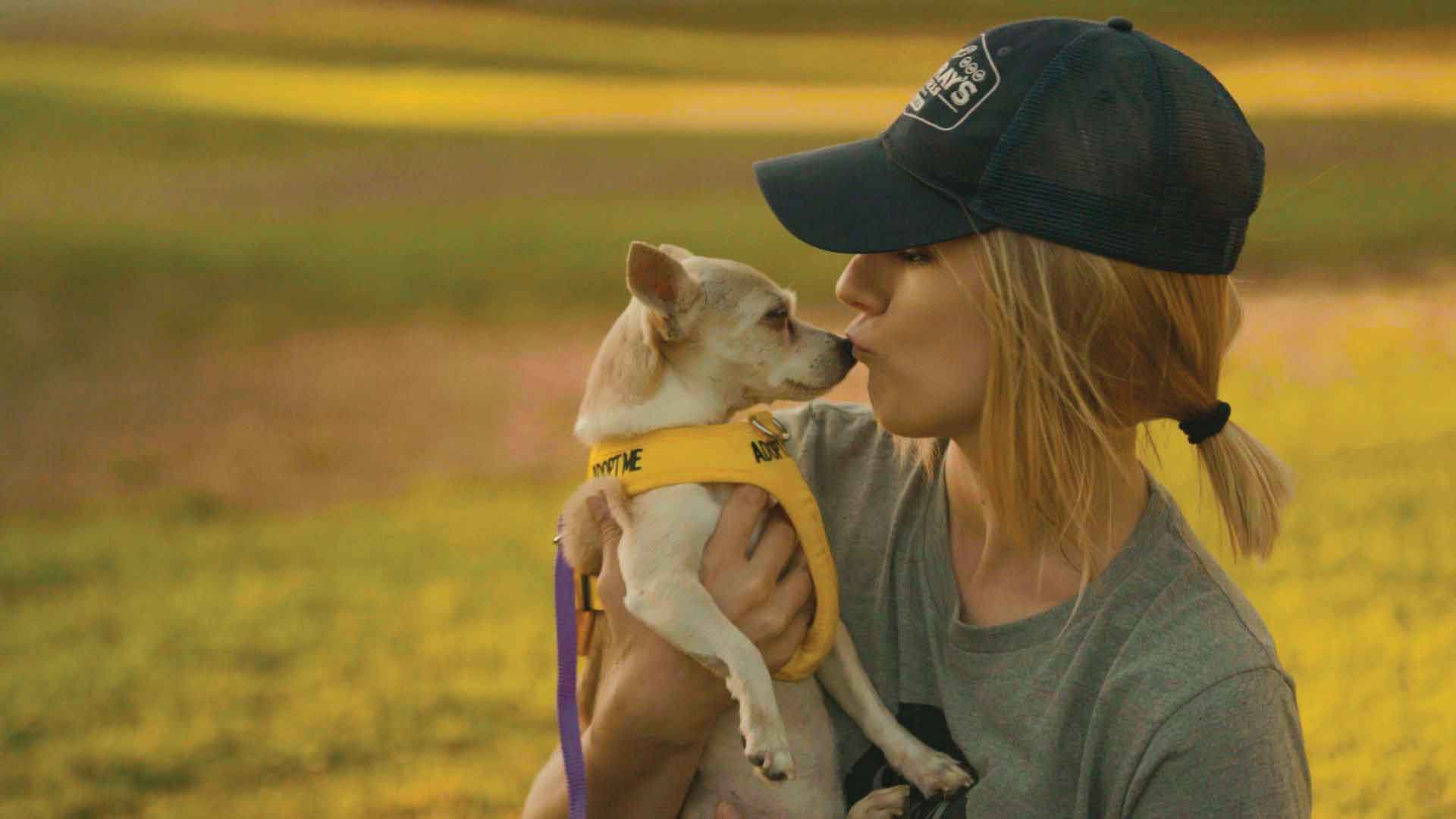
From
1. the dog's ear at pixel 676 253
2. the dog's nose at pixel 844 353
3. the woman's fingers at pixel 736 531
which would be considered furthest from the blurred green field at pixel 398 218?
the woman's fingers at pixel 736 531

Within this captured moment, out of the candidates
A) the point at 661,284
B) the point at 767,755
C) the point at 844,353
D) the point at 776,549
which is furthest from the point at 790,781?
the point at 661,284

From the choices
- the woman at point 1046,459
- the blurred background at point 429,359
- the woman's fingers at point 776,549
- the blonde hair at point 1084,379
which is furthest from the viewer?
the blurred background at point 429,359

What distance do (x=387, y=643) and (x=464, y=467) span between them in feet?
9.51

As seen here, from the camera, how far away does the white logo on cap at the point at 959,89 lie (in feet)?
6.68

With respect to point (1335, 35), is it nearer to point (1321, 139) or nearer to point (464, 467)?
point (1321, 139)

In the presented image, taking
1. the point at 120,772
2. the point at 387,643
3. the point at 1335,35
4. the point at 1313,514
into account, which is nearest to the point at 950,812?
the point at 120,772

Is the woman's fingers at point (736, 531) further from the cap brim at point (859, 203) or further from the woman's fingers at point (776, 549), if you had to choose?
the cap brim at point (859, 203)

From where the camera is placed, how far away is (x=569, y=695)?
94.6 inches

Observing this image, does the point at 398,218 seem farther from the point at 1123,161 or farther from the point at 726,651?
the point at 1123,161

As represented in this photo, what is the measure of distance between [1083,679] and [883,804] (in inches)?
20.9

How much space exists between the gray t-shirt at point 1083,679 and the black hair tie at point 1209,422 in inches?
4.7

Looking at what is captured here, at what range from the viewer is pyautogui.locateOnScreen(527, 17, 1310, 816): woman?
75.4 inches

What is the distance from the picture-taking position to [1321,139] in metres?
15.4

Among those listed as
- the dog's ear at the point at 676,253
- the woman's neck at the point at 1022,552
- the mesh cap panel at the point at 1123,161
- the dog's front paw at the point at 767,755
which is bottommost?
the dog's front paw at the point at 767,755
